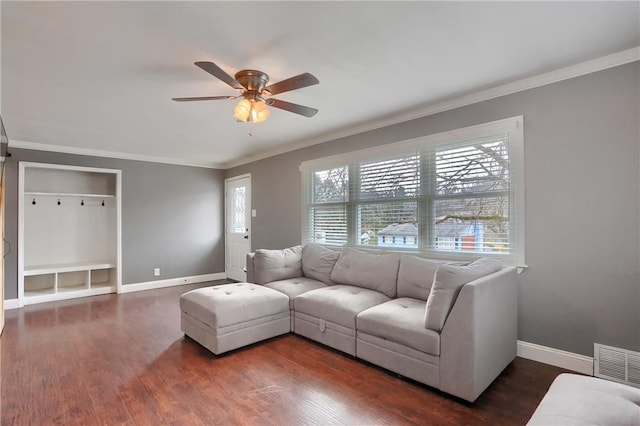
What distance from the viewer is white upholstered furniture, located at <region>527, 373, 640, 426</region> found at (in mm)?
1146

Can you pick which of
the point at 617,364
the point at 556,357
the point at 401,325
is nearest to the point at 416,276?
the point at 401,325

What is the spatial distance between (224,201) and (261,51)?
467cm

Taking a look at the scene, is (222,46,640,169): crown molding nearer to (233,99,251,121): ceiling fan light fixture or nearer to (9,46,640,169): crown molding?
(9,46,640,169): crown molding

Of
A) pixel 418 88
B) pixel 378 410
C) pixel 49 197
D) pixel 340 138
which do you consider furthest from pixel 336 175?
pixel 49 197

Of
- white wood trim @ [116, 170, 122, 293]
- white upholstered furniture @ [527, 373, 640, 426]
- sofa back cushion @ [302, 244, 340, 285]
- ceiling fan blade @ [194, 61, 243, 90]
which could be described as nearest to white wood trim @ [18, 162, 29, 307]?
white wood trim @ [116, 170, 122, 293]

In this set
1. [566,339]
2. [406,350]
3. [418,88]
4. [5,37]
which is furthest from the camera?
[418,88]

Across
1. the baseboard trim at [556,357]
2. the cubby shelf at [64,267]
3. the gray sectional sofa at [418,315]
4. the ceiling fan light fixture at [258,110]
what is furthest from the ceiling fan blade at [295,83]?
the cubby shelf at [64,267]

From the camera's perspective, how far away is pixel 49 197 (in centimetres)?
498

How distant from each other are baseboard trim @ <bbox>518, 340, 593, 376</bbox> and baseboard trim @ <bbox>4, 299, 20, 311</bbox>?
20.1 ft

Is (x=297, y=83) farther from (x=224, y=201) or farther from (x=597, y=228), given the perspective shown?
(x=224, y=201)

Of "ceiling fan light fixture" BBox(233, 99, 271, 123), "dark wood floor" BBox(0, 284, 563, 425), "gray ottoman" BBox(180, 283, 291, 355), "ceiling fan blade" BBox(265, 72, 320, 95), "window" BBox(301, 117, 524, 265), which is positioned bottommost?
"dark wood floor" BBox(0, 284, 563, 425)

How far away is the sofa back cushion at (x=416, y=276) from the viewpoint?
289cm

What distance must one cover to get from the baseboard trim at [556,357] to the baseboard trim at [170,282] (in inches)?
207

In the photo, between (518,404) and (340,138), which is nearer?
(518,404)
